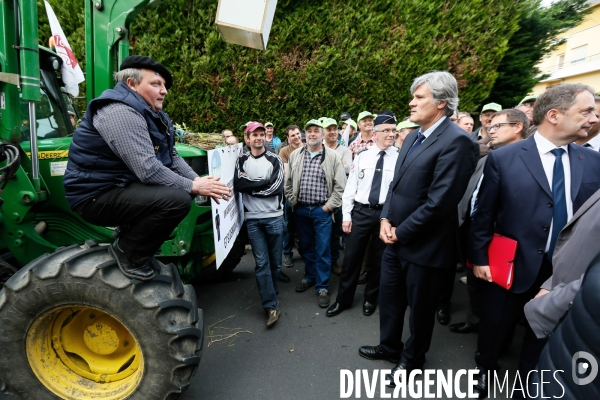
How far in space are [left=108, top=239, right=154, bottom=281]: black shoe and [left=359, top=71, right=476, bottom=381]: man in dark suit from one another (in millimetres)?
1653

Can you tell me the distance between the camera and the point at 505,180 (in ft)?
7.64

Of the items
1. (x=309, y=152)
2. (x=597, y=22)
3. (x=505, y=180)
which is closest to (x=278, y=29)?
(x=309, y=152)

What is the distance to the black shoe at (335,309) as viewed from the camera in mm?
3721

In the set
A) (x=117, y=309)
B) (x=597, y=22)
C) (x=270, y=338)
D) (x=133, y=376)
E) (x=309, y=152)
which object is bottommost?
(x=270, y=338)

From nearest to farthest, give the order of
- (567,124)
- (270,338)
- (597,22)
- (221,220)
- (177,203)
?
(177,203), (567,124), (221,220), (270,338), (597,22)

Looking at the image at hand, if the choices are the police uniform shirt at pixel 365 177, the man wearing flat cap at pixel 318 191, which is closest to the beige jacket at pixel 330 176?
the man wearing flat cap at pixel 318 191

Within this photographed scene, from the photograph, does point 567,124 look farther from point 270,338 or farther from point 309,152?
point 270,338

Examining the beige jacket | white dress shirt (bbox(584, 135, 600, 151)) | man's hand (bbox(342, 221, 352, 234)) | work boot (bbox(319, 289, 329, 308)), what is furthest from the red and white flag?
white dress shirt (bbox(584, 135, 600, 151))

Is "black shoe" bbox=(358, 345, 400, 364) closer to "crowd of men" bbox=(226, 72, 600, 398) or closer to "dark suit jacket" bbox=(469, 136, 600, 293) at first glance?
"crowd of men" bbox=(226, 72, 600, 398)

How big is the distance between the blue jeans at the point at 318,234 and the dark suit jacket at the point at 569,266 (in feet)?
8.28

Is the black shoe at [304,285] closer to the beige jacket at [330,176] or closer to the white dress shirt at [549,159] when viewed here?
the beige jacket at [330,176]

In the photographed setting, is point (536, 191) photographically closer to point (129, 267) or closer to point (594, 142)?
point (594, 142)

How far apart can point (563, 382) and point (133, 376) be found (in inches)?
88.0

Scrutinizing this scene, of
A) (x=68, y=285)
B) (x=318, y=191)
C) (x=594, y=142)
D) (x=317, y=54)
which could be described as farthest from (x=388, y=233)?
(x=317, y=54)
